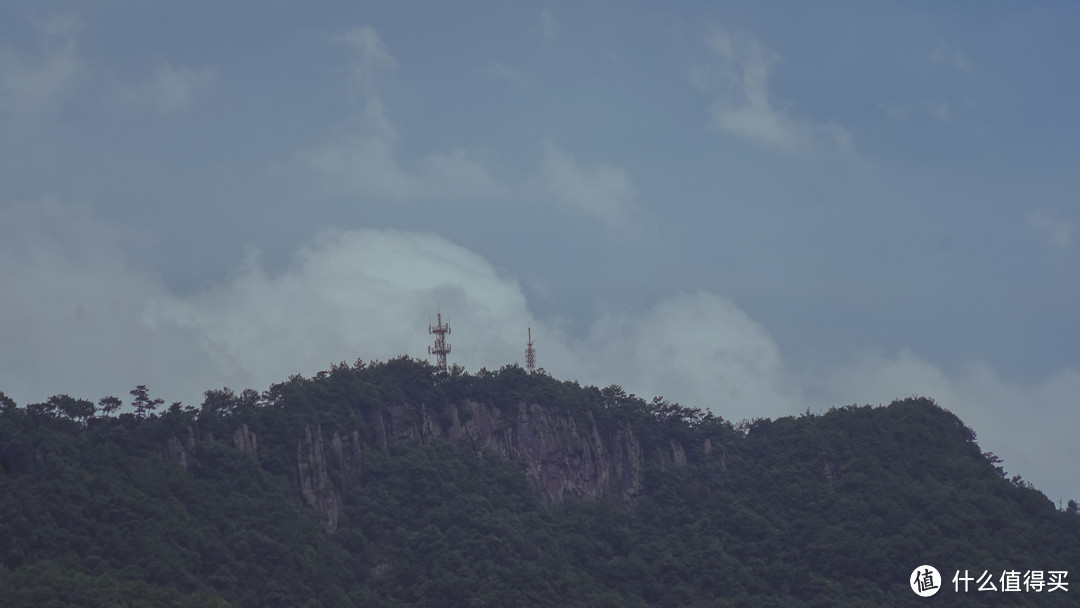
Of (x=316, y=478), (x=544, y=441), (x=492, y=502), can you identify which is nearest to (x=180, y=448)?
(x=316, y=478)

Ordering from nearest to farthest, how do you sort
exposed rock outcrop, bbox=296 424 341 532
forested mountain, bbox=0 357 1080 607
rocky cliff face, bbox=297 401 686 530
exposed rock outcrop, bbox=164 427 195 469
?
forested mountain, bbox=0 357 1080 607, exposed rock outcrop, bbox=164 427 195 469, exposed rock outcrop, bbox=296 424 341 532, rocky cliff face, bbox=297 401 686 530

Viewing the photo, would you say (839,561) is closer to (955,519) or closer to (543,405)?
(955,519)

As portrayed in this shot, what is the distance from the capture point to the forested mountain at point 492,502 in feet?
241

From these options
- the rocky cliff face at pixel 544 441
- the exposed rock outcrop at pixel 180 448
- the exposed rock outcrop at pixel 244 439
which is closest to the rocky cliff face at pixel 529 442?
the rocky cliff face at pixel 544 441

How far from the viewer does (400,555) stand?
3137 inches

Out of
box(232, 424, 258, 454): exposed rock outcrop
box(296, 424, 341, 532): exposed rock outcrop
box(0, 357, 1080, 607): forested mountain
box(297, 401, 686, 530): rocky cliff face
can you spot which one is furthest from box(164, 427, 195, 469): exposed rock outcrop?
box(297, 401, 686, 530): rocky cliff face

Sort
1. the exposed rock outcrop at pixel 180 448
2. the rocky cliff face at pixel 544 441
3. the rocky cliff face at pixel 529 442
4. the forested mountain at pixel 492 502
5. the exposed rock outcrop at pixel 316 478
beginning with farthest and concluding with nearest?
the rocky cliff face at pixel 544 441 < the rocky cliff face at pixel 529 442 < the exposed rock outcrop at pixel 316 478 < the exposed rock outcrop at pixel 180 448 < the forested mountain at pixel 492 502

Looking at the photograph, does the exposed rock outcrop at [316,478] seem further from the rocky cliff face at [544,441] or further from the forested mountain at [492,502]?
the rocky cliff face at [544,441]

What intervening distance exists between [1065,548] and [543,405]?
96.1 feet

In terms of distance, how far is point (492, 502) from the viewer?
8444 cm

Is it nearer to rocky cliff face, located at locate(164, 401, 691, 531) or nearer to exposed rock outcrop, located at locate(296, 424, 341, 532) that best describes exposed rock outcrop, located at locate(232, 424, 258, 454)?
exposed rock outcrop, located at locate(296, 424, 341, 532)

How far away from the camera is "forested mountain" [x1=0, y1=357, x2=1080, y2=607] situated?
2886 inches

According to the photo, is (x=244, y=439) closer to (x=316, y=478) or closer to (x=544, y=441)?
(x=316, y=478)

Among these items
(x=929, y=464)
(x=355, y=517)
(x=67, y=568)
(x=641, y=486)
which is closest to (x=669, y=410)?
(x=641, y=486)
